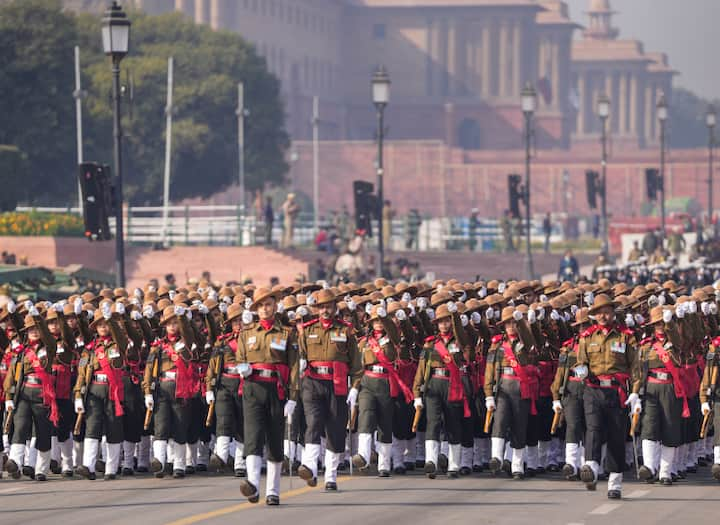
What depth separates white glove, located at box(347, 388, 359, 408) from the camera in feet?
62.5

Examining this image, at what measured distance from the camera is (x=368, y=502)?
57.2 ft

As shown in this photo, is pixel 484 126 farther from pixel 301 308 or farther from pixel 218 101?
pixel 301 308

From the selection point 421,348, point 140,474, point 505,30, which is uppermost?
point 505,30

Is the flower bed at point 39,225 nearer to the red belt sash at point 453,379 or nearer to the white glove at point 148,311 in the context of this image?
the white glove at point 148,311

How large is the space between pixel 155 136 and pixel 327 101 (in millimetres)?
70471

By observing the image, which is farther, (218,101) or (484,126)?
(484,126)

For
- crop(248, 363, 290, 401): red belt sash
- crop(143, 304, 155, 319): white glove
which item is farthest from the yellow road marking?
crop(143, 304, 155, 319): white glove

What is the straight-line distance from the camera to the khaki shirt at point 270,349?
1727 cm

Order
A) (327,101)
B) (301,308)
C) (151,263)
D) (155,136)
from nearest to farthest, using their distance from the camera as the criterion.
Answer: (301,308)
(151,263)
(155,136)
(327,101)

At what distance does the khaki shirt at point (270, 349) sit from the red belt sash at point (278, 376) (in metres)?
0.03

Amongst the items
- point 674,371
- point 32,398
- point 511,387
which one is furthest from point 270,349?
point 674,371

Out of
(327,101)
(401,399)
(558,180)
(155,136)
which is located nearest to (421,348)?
(401,399)

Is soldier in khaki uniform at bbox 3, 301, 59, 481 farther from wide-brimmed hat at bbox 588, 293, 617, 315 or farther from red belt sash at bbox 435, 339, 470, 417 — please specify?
wide-brimmed hat at bbox 588, 293, 617, 315

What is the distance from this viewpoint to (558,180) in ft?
416
